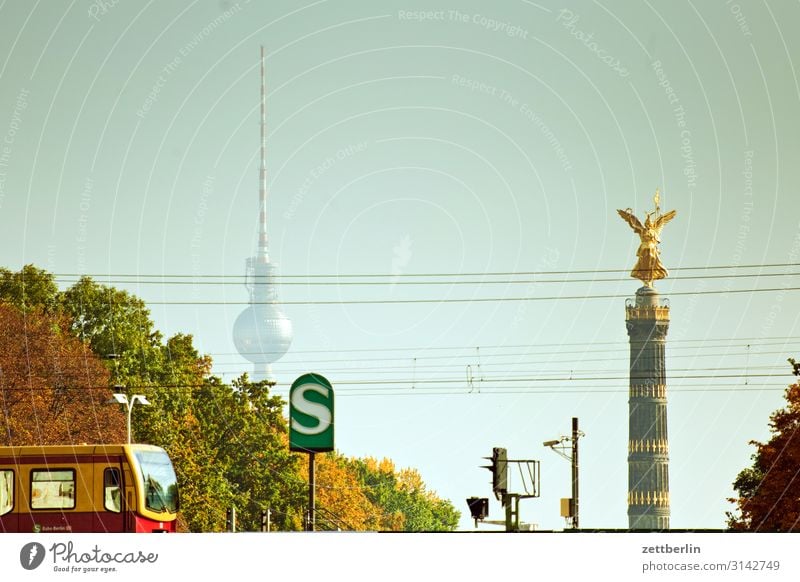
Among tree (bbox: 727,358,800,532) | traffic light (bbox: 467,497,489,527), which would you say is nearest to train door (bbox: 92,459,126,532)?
traffic light (bbox: 467,497,489,527)

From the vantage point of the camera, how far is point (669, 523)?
11850 centimetres

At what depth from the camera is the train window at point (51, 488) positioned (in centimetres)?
5075

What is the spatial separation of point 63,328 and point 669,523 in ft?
180

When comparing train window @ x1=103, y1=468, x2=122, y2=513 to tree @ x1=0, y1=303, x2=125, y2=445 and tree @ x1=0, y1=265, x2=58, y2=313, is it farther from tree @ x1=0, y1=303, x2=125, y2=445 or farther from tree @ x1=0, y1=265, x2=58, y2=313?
tree @ x1=0, y1=265, x2=58, y2=313

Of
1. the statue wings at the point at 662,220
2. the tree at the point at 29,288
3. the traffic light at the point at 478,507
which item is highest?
the statue wings at the point at 662,220

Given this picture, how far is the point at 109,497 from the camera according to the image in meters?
51.8

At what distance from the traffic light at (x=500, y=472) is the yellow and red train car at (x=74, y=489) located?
13646 mm

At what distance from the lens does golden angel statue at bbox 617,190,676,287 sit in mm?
116375

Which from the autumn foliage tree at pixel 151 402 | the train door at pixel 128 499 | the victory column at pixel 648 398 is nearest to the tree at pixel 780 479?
the autumn foliage tree at pixel 151 402

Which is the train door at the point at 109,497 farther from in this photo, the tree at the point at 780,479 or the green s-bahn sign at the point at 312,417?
the tree at the point at 780,479
